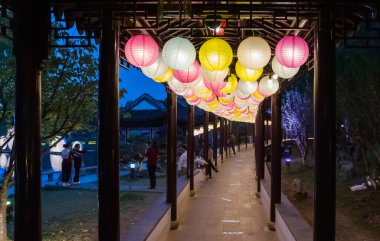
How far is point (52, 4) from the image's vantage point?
504 cm

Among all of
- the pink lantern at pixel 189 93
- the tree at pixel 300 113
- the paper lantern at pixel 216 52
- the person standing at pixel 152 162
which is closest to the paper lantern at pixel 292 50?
the paper lantern at pixel 216 52

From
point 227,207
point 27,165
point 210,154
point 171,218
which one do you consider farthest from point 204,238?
point 210,154

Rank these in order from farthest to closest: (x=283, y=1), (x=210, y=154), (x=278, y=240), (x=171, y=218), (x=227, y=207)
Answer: (x=210, y=154)
(x=227, y=207)
(x=171, y=218)
(x=278, y=240)
(x=283, y=1)

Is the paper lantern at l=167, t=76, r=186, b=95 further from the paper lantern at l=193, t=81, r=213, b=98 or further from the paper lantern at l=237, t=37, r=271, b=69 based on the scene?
the paper lantern at l=237, t=37, r=271, b=69

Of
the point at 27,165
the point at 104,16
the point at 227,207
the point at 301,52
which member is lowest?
the point at 227,207

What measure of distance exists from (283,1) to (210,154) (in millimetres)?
16526

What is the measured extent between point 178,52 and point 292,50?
1.64 m

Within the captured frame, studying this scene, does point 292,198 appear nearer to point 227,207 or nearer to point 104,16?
point 227,207

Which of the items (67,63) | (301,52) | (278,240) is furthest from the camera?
(278,240)

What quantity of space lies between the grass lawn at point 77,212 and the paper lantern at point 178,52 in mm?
4880

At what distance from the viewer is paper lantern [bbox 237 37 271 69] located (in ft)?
18.1

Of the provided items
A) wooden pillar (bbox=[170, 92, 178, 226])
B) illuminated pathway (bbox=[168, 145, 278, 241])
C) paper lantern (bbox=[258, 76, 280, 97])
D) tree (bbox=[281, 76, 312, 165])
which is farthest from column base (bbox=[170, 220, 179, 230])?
tree (bbox=[281, 76, 312, 165])

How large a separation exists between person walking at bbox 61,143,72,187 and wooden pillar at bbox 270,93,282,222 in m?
9.05

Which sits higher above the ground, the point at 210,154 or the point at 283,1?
the point at 283,1
